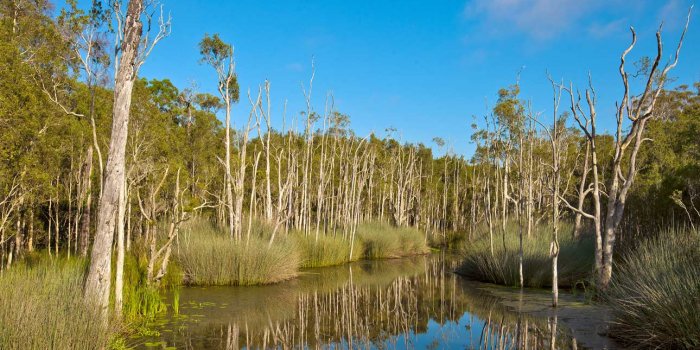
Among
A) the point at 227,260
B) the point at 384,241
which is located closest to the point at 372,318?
the point at 227,260

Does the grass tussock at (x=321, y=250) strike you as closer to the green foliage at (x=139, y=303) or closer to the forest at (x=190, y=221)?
the forest at (x=190, y=221)

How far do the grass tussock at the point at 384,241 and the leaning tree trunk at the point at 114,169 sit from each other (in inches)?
612

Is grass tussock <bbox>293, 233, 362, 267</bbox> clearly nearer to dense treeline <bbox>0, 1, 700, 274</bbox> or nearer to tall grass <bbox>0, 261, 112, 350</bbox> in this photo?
dense treeline <bbox>0, 1, 700, 274</bbox>

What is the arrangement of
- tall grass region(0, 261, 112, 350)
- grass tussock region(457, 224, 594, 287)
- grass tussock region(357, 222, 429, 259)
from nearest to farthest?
tall grass region(0, 261, 112, 350) < grass tussock region(457, 224, 594, 287) < grass tussock region(357, 222, 429, 259)

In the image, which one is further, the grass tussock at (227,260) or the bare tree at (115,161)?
the grass tussock at (227,260)

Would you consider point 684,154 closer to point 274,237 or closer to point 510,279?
point 510,279

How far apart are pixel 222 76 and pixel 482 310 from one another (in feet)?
34.4

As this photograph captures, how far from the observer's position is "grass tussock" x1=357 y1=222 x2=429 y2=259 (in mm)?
22266

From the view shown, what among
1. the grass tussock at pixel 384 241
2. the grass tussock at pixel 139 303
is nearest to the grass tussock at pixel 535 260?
the grass tussock at pixel 384 241

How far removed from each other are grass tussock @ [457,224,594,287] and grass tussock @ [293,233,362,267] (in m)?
5.52

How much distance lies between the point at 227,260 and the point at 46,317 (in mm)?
7902

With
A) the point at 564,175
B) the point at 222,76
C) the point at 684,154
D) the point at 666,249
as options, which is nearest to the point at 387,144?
the point at 564,175

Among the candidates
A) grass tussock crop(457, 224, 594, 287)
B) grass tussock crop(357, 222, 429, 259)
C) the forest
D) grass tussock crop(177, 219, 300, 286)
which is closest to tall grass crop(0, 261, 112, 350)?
the forest

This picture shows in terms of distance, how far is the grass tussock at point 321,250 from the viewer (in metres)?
17.7
